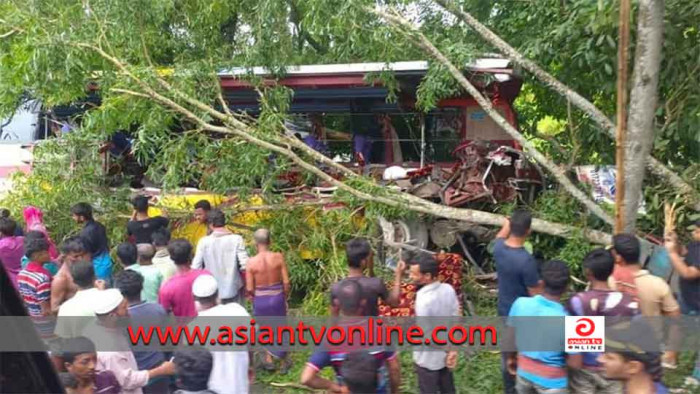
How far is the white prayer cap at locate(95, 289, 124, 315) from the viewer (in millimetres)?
3854

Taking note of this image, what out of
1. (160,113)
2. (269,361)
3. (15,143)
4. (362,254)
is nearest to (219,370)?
(362,254)

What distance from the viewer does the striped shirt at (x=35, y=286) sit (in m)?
5.08

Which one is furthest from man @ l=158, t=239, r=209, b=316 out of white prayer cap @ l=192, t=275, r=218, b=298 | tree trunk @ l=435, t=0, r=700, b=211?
tree trunk @ l=435, t=0, r=700, b=211

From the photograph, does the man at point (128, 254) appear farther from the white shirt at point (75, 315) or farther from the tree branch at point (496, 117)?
the tree branch at point (496, 117)

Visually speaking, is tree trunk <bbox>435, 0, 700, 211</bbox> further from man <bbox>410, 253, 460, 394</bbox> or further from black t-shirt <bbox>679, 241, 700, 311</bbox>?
man <bbox>410, 253, 460, 394</bbox>

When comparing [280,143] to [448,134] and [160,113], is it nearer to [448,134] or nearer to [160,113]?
[160,113]

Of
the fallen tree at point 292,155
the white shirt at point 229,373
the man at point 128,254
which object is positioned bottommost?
the white shirt at point 229,373

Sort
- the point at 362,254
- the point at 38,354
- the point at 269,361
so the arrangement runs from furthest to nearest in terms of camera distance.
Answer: the point at 269,361 → the point at 362,254 → the point at 38,354

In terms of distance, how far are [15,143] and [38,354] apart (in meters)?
9.20

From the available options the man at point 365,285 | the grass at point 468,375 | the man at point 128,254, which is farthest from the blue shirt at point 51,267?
the man at point 365,285

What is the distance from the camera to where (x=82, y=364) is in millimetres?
3346

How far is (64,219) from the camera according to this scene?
852 cm

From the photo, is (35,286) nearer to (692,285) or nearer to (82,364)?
(82,364)

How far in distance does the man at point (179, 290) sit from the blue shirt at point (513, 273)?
6.77ft
